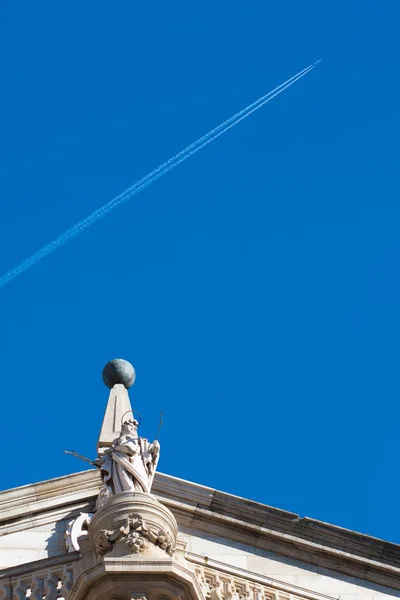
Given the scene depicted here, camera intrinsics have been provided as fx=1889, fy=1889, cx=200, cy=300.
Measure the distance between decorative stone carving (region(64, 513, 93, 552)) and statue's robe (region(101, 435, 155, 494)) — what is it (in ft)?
4.74

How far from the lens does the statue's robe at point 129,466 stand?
28.8 m

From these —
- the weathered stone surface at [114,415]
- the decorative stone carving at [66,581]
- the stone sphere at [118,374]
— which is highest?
the stone sphere at [118,374]

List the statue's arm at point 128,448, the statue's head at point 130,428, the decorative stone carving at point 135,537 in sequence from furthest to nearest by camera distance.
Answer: the statue's head at point 130,428, the statue's arm at point 128,448, the decorative stone carving at point 135,537

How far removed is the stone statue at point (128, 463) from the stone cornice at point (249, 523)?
140cm

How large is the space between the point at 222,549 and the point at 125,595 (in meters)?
4.27

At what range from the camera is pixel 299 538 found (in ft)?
100

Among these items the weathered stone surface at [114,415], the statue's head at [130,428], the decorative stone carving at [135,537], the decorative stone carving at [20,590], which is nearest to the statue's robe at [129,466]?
the statue's head at [130,428]

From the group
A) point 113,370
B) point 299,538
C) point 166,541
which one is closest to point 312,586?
point 299,538

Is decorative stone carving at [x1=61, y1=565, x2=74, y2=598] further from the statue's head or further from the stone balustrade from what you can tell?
the statue's head

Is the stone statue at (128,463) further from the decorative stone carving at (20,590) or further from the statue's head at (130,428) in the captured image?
the decorative stone carving at (20,590)

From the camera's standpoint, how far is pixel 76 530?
1194 inches

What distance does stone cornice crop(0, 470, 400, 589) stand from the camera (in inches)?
1202

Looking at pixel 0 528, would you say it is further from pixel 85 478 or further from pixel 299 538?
pixel 299 538

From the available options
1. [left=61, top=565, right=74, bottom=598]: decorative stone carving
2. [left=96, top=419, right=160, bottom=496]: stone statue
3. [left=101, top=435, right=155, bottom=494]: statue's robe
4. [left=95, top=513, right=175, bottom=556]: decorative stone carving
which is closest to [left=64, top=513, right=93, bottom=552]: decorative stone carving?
[left=96, top=419, right=160, bottom=496]: stone statue
